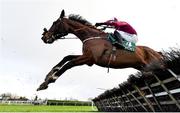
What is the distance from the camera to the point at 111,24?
11305mm

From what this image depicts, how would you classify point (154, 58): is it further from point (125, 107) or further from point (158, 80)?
point (125, 107)

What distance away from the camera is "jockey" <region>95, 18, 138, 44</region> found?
11.3m

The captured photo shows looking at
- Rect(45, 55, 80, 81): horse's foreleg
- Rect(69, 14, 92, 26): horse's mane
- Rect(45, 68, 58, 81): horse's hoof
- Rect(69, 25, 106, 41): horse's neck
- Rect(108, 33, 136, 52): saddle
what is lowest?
Rect(45, 68, 58, 81): horse's hoof

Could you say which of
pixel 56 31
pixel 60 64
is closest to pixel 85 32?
pixel 56 31

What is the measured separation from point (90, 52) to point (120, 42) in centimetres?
86

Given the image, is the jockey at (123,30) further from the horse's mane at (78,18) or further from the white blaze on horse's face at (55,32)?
the white blaze on horse's face at (55,32)

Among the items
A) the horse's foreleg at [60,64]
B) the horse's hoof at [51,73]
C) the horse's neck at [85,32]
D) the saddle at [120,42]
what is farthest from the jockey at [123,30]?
the horse's hoof at [51,73]

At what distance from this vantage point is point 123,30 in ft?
37.5

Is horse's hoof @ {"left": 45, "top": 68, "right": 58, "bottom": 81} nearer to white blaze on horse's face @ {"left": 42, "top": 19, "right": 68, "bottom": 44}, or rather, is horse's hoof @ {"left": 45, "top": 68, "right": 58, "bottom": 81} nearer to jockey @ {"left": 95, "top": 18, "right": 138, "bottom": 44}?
white blaze on horse's face @ {"left": 42, "top": 19, "right": 68, "bottom": 44}

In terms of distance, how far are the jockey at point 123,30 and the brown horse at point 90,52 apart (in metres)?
0.28

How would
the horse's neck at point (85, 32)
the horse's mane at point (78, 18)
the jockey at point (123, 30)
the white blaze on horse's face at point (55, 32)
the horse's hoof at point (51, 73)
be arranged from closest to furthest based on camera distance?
1. the horse's hoof at point (51, 73)
2. the jockey at point (123, 30)
3. the horse's neck at point (85, 32)
4. the white blaze on horse's face at point (55, 32)
5. the horse's mane at point (78, 18)

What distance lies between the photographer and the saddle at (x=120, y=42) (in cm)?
1116

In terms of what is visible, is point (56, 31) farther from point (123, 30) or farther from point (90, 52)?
point (123, 30)

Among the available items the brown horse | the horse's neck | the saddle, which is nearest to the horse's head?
the brown horse
